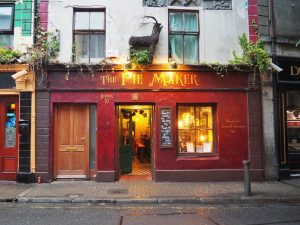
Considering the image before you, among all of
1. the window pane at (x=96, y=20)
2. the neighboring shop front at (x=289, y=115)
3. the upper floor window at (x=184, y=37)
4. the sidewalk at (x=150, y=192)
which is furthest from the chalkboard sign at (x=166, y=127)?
the neighboring shop front at (x=289, y=115)

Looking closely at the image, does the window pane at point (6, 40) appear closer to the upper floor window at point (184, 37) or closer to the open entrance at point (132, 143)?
the open entrance at point (132, 143)

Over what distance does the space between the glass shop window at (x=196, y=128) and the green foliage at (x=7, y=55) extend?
5.59 metres

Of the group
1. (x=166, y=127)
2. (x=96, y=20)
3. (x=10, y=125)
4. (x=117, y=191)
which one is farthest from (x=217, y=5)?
(x=10, y=125)

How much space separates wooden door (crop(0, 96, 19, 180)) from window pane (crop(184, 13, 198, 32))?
20.3ft

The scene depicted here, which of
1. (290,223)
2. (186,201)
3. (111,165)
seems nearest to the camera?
(290,223)

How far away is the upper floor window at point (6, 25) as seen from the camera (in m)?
11.8

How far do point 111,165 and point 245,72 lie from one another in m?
5.38

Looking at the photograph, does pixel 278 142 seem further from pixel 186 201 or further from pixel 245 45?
pixel 186 201

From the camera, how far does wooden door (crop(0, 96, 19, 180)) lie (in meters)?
11.6

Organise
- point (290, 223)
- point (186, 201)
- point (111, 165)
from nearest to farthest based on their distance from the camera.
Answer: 1. point (290, 223)
2. point (186, 201)
3. point (111, 165)

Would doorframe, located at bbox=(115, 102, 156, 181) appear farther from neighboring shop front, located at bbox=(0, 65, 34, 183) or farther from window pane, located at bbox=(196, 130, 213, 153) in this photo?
neighboring shop front, located at bbox=(0, 65, 34, 183)

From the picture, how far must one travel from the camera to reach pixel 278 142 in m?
12.1

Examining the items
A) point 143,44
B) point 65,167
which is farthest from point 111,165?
point 143,44

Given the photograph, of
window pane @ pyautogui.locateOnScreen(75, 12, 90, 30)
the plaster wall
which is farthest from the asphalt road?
window pane @ pyautogui.locateOnScreen(75, 12, 90, 30)
